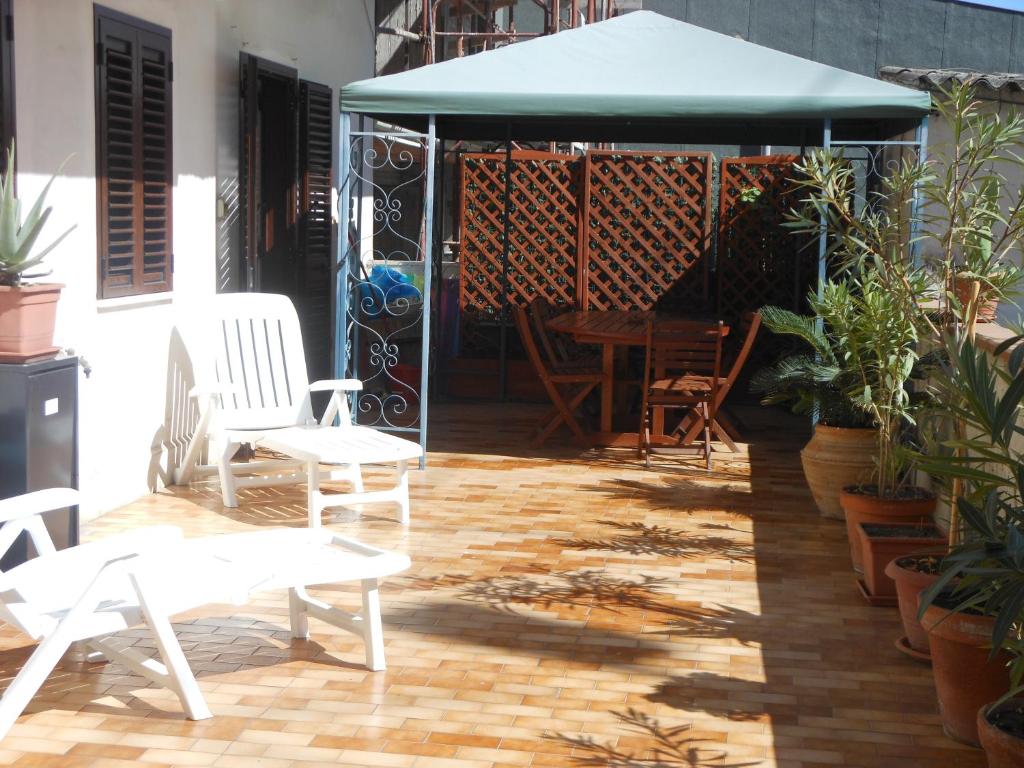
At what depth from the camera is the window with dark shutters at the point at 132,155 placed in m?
5.50

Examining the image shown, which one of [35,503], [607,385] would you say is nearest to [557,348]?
[607,385]

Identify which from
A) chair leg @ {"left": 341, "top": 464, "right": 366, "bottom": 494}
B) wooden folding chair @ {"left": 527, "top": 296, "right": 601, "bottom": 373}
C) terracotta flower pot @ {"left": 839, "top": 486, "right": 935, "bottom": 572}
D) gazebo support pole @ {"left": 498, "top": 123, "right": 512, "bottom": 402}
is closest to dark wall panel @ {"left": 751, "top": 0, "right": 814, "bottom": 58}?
gazebo support pole @ {"left": 498, "top": 123, "right": 512, "bottom": 402}

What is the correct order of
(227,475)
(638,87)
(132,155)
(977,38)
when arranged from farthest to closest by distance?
1. (977,38)
2. (638,87)
3. (227,475)
4. (132,155)

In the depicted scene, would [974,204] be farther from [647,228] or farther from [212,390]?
[647,228]

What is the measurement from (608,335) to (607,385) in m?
0.46

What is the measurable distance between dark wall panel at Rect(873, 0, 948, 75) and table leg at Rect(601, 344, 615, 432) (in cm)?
1047

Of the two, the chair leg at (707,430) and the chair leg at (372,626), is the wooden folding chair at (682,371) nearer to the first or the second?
the chair leg at (707,430)

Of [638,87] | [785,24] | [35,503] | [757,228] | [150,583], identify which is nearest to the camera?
[150,583]

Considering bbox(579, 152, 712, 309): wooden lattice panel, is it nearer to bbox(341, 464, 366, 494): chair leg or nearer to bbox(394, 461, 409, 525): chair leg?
bbox(341, 464, 366, 494): chair leg

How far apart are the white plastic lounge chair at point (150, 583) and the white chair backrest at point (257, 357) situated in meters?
2.36

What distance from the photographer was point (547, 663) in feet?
12.7

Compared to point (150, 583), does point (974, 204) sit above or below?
above

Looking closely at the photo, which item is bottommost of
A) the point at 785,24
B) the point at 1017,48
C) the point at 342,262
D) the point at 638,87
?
the point at 342,262

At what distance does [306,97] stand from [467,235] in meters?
1.74
